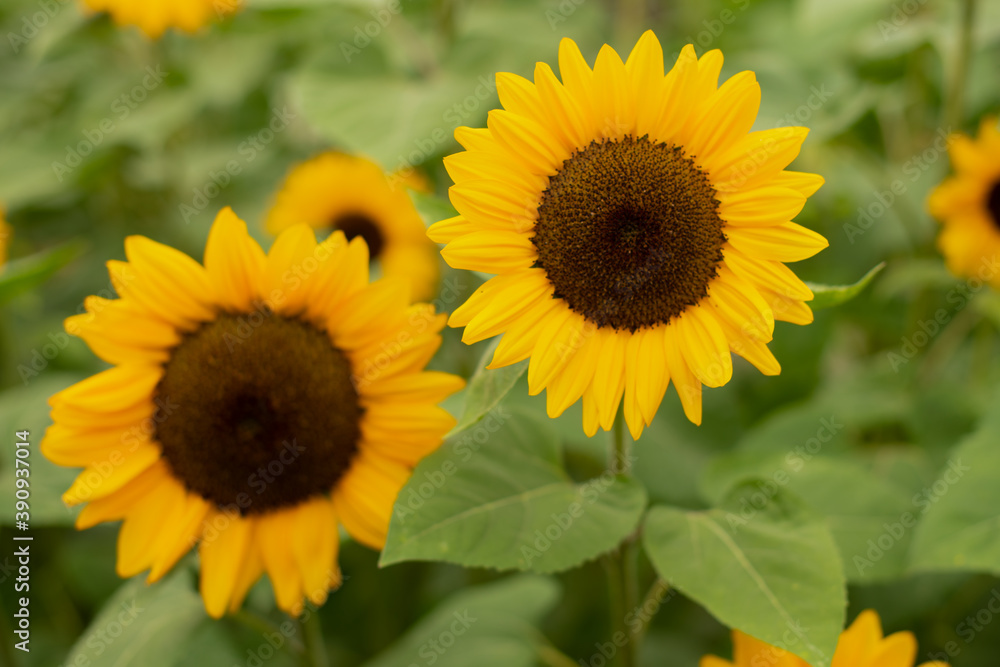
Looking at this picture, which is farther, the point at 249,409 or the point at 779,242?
the point at 249,409

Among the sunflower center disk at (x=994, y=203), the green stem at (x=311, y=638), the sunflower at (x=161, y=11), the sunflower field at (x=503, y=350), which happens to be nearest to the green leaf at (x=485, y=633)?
the sunflower field at (x=503, y=350)

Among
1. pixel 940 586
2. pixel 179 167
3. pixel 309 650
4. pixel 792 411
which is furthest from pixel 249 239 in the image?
pixel 179 167

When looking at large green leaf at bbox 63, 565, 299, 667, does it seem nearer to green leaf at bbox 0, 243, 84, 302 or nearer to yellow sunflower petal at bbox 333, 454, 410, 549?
yellow sunflower petal at bbox 333, 454, 410, 549

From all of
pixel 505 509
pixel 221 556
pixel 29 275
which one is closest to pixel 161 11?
pixel 29 275

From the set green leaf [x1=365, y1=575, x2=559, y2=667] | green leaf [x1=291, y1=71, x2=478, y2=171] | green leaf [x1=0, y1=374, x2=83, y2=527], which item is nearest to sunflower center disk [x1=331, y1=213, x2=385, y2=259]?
green leaf [x1=291, y1=71, x2=478, y2=171]

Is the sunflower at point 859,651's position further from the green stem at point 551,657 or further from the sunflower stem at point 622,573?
the green stem at point 551,657

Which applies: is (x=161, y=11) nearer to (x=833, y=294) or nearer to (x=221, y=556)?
(x=221, y=556)
